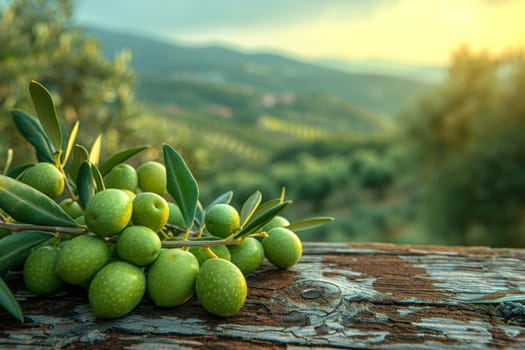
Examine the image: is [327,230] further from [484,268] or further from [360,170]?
[484,268]

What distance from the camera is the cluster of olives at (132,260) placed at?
1316 mm

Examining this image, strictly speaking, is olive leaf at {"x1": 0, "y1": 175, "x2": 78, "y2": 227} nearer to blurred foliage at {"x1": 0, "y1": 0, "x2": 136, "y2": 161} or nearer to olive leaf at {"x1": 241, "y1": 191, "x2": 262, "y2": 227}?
olive leaf at {"x1": 241, "y1": 191, "x2": 262, "y2": 227}

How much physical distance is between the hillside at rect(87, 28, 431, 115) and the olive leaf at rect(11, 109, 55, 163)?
9200 cm

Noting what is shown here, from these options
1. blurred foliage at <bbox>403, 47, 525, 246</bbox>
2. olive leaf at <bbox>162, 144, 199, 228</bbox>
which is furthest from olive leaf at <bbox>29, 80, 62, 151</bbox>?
blurred foliage at <bbox>403, 47, 525, 246</bbox>

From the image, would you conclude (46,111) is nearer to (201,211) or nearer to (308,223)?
(201,211)

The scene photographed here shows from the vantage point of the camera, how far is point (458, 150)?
73.6 feet

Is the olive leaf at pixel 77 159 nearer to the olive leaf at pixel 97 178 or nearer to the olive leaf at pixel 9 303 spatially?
the olive leaf at pixel 97 178

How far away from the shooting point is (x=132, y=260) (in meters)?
1.38

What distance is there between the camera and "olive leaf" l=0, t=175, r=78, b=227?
51.0 inches

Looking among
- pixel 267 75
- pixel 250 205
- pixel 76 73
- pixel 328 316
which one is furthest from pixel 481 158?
pixel 267 75

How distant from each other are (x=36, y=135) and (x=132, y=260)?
0.63 meters

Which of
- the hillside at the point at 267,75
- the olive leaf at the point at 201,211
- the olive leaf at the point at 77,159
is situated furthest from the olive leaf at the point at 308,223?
the hillside at the point at 267,75

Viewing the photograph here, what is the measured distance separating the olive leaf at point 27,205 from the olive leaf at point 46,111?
25 centimetres

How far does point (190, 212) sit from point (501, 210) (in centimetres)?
1592
